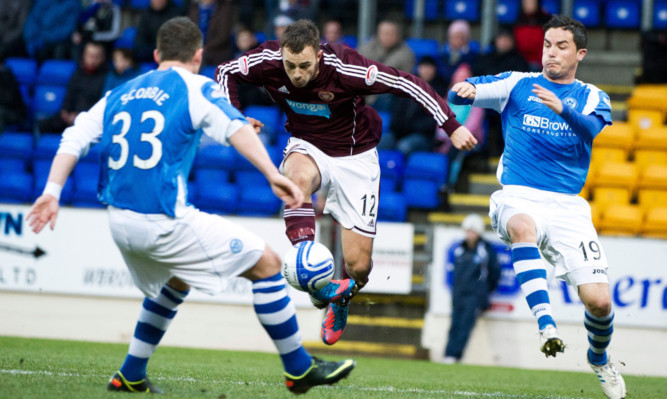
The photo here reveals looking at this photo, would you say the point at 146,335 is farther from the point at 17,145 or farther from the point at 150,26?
the point at 150,26

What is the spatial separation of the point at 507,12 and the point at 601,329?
10.0 meters

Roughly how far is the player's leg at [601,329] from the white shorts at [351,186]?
1894mm

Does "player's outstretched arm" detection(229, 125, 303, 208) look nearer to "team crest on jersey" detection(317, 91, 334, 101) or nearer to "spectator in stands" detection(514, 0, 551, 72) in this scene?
"team crest on jersey" detection(317, 91, 334, 101)

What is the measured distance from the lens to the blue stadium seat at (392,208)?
12375 mm

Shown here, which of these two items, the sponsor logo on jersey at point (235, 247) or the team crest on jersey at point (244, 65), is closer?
the sponsor logo on jersey at point (235, 247)

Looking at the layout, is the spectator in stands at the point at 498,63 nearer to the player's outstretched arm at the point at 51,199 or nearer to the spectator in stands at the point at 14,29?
the spectator in stands at the point at 14,29

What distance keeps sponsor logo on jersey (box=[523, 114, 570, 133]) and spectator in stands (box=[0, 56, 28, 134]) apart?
32.3ft

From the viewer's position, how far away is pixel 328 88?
716 centimetres

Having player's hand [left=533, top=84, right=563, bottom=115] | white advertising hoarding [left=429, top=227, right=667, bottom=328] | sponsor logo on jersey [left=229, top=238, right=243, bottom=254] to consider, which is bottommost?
white advertising hoarding [left=429, top=227, right=667, bottom=328]

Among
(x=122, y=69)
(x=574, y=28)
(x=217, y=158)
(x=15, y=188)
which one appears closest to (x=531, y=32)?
(x=217, y=158)

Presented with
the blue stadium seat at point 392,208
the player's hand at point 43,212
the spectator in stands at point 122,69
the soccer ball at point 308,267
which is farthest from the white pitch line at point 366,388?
the spectator in stands at point 122,69

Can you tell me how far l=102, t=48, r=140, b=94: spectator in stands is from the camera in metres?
14.4

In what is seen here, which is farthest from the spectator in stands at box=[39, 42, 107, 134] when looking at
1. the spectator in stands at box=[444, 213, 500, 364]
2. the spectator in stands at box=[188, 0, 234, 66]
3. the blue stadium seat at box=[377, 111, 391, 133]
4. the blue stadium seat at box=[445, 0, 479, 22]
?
the spectator in stands at box=[444, 213, 500, 364]

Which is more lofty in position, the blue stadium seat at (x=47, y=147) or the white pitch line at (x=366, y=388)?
the blue stadium seat at (x=47, y=147)
